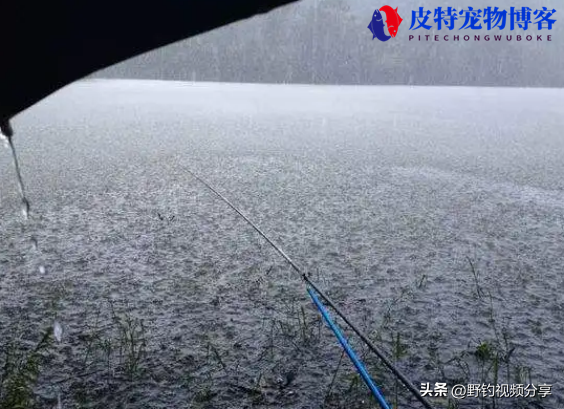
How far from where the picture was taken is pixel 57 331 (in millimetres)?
1948

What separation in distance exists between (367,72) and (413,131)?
16.2 meters

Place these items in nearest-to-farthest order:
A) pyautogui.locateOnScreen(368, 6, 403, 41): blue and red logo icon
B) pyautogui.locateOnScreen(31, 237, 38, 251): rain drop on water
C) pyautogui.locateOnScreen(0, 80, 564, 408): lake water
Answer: pyautogui.locateOnScreen(0, 80, 564, 408): lake water < pyautogui.locateOnScreen(31, 237, 38, 251): rain drop on water < pyautogui.locateOnScreen(368, 6, 403, 41): blue and red logo icon

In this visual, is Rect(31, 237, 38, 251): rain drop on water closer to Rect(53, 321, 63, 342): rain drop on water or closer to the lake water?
the lake water

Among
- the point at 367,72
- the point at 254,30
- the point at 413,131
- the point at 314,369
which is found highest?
the point at 254,30

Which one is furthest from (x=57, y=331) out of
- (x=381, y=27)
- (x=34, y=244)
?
(x=381, y=27)

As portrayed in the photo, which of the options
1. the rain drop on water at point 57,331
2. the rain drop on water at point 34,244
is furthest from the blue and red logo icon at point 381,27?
the rain drop on water at point 57,331

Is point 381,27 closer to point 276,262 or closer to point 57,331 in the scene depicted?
point 276,262

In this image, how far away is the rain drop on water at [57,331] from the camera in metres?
1.90

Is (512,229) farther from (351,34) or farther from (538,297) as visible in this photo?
(351,34)

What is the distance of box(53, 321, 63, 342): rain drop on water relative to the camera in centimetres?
190

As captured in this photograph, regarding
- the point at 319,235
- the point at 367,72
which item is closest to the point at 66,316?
the point at 319,235

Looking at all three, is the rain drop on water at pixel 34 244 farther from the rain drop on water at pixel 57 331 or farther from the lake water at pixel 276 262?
the rain drop on water at pixel 57 331

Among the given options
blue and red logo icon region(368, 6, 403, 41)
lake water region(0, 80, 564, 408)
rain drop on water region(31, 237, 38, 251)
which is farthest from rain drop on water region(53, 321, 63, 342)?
blue and red logo icon region(368, 6, 403, 41)

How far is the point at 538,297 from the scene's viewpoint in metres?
2.36
